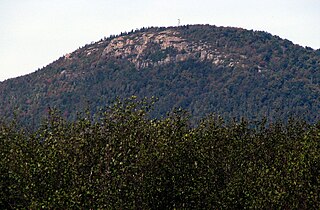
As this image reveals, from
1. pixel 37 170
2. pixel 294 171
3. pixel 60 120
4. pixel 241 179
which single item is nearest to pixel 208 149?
pixel 241 179

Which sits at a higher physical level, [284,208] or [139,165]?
[139,165]

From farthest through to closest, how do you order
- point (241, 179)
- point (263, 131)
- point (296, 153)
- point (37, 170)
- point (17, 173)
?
1. point (263, 131)
2. point (296, 153)
3. point (241, 179)
4. point (17, 173)
5. point (37, 170)

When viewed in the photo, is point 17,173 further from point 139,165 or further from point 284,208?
point 284,208

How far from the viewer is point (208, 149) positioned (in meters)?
46.3

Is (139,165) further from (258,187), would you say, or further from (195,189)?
(258,187)

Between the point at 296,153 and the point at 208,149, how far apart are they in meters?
6.76

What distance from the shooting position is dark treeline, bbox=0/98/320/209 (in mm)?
36688

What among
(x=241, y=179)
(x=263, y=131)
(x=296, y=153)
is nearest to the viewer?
(x=241, y=179)

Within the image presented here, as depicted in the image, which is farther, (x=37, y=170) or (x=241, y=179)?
(x=241, y=179)

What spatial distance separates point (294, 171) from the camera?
3994cm

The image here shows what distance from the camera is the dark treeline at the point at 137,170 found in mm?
36688

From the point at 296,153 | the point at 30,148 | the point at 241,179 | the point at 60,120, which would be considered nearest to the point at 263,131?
the point at 296,153

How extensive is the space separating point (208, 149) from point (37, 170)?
49.3ft

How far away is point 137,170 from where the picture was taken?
39.1m
